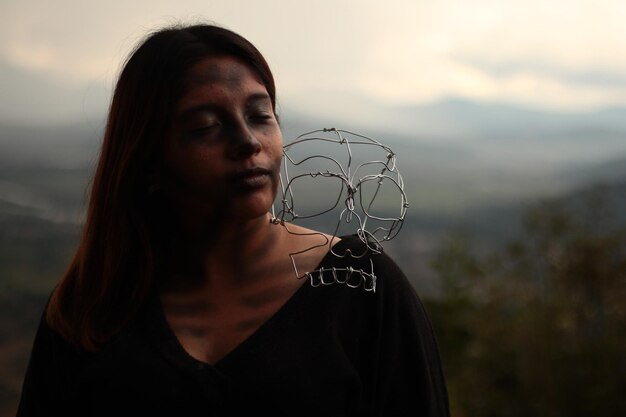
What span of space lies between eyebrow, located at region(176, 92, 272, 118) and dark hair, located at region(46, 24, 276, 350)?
32mm

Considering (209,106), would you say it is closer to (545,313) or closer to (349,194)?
→ (349,194)

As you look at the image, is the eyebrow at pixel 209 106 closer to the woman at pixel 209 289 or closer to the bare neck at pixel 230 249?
the woman at pixel 209 289

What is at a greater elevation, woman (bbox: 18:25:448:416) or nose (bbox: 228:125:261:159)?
nose (bbox: 228:125:261:159)

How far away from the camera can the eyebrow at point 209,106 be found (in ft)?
5.61

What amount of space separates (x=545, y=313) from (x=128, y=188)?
310 centimetres

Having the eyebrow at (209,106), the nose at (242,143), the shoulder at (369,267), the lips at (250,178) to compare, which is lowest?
the shoulder at (369,267)

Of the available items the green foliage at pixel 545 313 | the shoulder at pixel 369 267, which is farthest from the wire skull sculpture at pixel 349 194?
the green foliage at pixel 545 313

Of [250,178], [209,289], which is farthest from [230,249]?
[250,178]

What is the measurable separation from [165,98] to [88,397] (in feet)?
1.77

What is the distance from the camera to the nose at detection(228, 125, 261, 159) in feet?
5.49

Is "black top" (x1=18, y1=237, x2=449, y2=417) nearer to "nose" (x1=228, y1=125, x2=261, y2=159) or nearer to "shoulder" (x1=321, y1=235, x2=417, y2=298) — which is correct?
"shoulder" (x1=321, y1=235, x2=417, y2=298)

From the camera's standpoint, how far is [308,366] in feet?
5.46

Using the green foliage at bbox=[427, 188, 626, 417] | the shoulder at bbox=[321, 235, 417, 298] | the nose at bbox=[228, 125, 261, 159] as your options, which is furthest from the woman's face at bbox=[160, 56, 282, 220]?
the green foliage at bbox=[427, 188, 626, 417]

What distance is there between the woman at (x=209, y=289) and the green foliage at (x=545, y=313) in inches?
113
